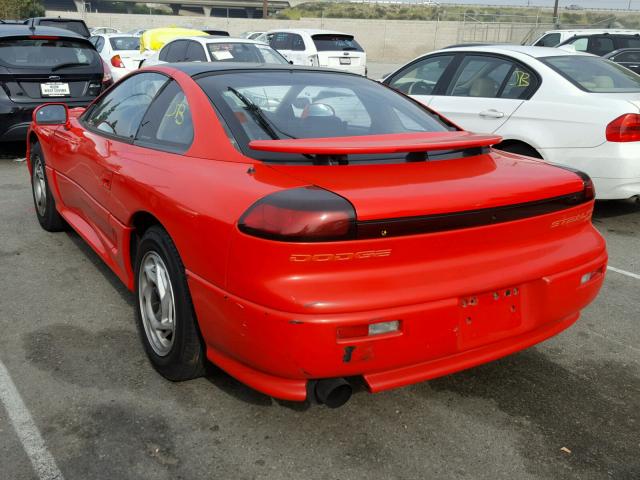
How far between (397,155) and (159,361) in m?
1.45

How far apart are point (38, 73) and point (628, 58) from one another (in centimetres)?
1152

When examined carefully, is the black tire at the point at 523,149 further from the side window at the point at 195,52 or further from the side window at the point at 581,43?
the side window at the point at 581,43

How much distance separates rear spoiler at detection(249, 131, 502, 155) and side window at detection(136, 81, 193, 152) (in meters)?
0.52

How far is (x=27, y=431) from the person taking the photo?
2574 millimetres

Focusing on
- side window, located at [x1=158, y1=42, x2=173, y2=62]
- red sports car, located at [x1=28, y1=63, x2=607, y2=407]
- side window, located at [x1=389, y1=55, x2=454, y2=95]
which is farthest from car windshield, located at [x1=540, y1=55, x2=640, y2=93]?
side window, located at [x1=158, y1=42, x2=173, y2=62]

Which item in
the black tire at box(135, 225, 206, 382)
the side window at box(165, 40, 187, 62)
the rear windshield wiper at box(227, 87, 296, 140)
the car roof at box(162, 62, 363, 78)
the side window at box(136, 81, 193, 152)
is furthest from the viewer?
the side window at box(165, 40, 187, 62)

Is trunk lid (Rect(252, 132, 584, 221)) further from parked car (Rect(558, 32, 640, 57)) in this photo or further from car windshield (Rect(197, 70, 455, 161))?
parked car (Rect(558, 32, 640, 57))

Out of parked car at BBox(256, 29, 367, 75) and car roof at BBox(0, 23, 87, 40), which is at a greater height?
car roof at BBox(0, 23, 87, 40)

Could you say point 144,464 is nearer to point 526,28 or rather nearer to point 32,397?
point 32,397

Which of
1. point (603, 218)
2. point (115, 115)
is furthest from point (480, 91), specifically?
point (115, 115)

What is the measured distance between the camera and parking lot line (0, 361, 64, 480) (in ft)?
7.71

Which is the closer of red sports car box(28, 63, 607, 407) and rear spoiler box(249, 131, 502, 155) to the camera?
red sports car box(28, 63, 607, 407)

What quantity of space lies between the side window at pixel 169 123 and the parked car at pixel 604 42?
45.4 feet

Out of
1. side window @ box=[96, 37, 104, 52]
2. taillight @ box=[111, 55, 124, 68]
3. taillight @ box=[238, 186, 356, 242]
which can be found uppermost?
taillight @ box=[238, 186, 356, 242]
